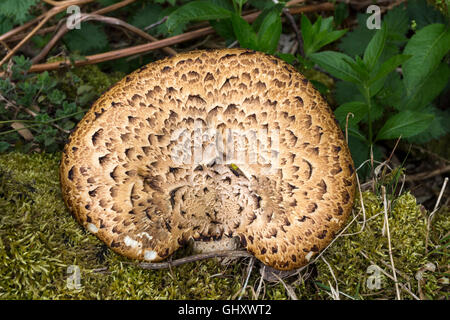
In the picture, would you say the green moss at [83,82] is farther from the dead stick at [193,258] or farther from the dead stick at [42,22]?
the dead stick at [193,258]

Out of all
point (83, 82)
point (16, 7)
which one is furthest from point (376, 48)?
point (16, 7)

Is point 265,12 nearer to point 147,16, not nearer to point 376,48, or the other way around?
point 376,48

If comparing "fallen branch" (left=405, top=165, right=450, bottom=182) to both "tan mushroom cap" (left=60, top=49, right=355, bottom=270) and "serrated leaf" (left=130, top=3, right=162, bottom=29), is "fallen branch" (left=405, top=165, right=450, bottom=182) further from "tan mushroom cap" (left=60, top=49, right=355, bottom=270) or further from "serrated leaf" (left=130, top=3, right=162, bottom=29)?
"serrated leaf" (left=130, top=3, right=162, bottom=29)

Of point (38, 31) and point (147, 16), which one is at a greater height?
point (147, 16)

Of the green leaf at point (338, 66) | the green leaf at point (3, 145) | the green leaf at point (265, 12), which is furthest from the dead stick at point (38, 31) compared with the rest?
the green leaf at point (338, 66)
